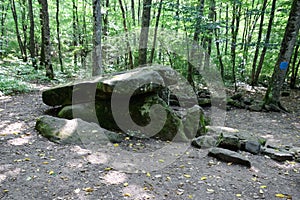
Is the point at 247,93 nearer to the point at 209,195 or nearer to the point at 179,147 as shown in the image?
the point at 179,147

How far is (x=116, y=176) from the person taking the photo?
136 inches

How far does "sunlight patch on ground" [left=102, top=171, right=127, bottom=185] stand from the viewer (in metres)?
3.31

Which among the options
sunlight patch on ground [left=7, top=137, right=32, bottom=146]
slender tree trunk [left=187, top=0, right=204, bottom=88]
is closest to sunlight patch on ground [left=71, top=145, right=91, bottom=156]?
sunlight patch on ground [left=7, top=137, right=32, bottom=146]

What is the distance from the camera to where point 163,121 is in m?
5.55

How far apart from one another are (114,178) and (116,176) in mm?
62

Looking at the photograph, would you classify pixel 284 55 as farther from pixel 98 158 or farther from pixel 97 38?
pixel 98 158

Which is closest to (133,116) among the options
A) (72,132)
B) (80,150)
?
(72,132)

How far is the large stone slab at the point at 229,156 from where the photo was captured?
4.18 metres

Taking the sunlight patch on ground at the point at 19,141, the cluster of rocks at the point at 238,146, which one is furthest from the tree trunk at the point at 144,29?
the sunlight patch on ground at the point at 19,141

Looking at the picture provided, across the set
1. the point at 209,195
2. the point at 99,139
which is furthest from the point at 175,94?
the point at 209,195

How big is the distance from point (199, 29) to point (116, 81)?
5809 mm

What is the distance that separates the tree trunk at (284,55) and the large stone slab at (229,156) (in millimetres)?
5989

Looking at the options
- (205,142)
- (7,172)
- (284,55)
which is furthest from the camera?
(284,55)

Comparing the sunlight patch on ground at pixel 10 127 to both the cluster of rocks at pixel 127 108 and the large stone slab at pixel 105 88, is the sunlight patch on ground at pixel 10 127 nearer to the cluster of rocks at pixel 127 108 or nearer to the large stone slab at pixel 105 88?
the cluster of rocks at pixel 127 108
